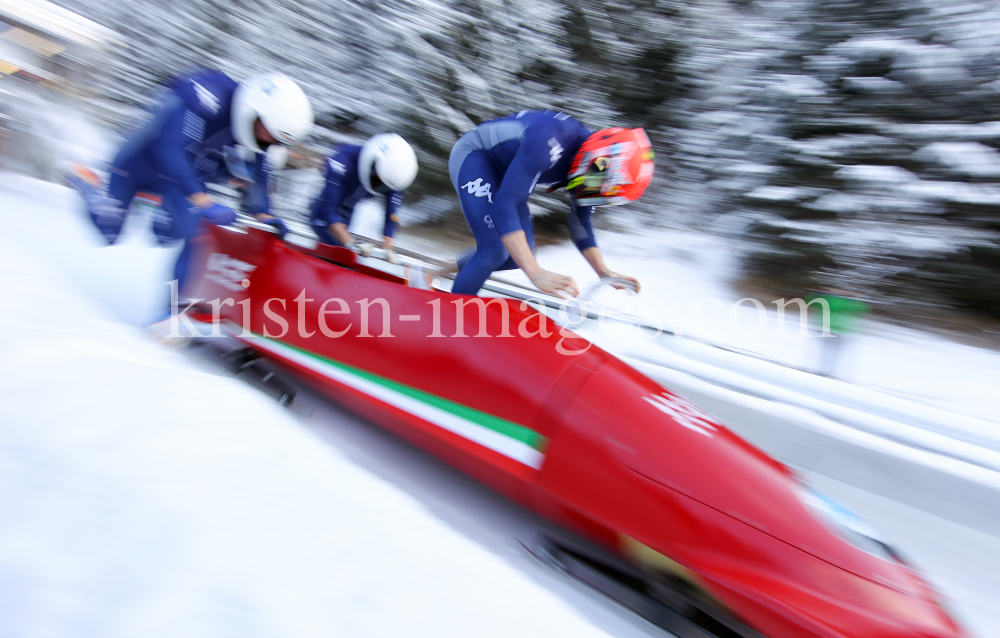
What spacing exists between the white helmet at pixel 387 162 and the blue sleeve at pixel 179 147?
100 cm

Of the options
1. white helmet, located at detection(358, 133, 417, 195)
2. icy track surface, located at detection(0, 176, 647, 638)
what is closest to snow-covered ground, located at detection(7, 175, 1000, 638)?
icy track surface, located at detection(0, 176, 647, 638)

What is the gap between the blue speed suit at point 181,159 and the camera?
7.97ft

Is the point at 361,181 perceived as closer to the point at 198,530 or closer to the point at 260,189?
the point at 260,189

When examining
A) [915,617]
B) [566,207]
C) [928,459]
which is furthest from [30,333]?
[566,207]

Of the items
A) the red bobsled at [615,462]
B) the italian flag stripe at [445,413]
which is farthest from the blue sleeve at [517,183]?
the italian flag stripe at [445,413]

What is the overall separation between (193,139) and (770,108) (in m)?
4.20

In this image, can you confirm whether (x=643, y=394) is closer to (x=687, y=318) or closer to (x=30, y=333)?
(x=30, y=333)

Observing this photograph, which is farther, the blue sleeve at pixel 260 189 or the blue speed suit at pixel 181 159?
the blue sleeve at pixel 260 189

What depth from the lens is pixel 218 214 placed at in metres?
2.36

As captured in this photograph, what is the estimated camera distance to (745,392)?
2.17 meters

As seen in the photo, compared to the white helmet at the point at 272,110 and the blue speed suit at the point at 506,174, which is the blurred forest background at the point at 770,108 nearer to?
the blue speed suit at the point at 506,174

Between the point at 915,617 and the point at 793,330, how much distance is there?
9.71 ft

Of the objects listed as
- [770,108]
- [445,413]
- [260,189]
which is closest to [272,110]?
[260,189]

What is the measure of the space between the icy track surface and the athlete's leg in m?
0.84
